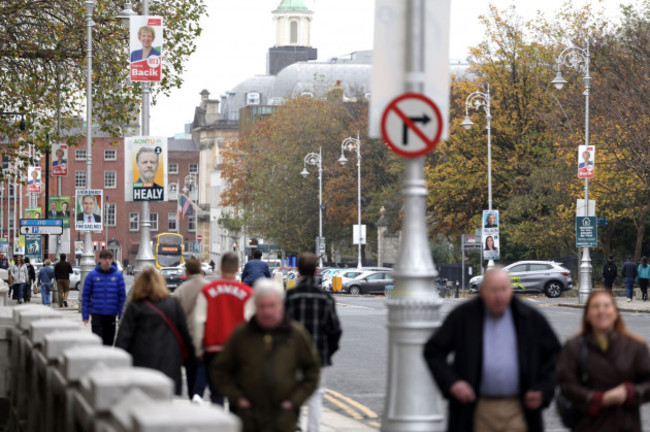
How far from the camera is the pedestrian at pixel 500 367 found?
7.41 metres

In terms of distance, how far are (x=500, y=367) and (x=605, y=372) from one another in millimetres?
651

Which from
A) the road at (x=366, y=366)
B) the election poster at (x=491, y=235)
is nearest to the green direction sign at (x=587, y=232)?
the road at (x=366, y=366)

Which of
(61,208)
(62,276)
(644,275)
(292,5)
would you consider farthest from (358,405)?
(292,5)

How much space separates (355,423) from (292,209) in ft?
254

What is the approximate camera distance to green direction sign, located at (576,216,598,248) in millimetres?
43500

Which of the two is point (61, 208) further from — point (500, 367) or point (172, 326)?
point (500, 367)

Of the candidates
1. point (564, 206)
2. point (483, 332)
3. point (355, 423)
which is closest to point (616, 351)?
point (483, 332)

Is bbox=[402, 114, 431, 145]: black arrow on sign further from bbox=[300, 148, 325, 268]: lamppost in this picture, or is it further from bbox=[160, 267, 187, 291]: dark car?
bbox=[300, 148, 325, 268]: lamppost

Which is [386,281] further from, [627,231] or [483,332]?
[483,332]

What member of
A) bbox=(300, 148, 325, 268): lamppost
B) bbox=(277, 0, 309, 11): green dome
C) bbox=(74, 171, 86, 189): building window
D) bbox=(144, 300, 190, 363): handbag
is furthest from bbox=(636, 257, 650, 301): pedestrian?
bbox=(277, 0, 309, 11): green dome

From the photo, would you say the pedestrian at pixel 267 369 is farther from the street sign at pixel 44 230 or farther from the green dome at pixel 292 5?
the green dome at pixel 292 5

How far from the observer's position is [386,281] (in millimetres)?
66875

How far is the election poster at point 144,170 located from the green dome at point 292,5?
166 meters

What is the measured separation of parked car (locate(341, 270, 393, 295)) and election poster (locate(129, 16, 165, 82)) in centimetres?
4155
